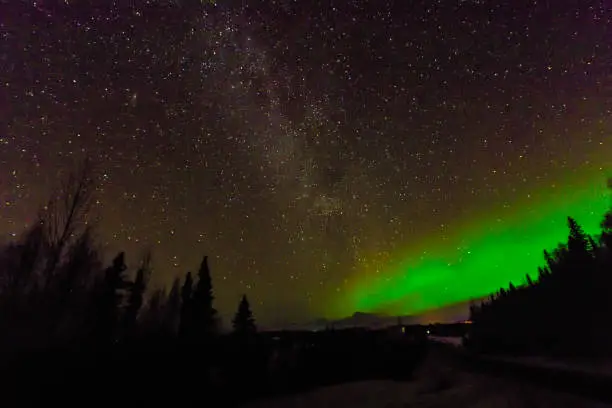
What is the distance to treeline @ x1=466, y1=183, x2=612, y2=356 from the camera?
38.9 meters

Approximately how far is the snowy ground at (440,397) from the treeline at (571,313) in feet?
79.9

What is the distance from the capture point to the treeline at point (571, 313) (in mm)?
38938

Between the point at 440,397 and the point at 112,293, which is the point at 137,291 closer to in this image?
the point at 112,293

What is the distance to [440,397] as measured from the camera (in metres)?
16.8

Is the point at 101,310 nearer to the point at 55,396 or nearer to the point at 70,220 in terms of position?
the point at 70,220

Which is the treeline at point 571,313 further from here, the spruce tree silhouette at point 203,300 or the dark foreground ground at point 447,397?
the spruce tree silhouette at point 203,300

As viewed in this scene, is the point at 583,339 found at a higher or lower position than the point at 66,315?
lower

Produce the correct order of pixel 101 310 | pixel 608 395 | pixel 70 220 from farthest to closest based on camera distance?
pixel 101 310 → pixel 70 220 → pixel 608 395

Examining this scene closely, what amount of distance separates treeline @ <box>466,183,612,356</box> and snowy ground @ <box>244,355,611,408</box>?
24366mm

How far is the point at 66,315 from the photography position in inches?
1236

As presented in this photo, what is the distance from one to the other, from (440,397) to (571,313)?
125 ft

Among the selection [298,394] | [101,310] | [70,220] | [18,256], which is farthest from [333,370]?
[18,256]

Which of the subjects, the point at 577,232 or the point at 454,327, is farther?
the point at 454,327

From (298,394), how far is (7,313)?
18.0 metres
